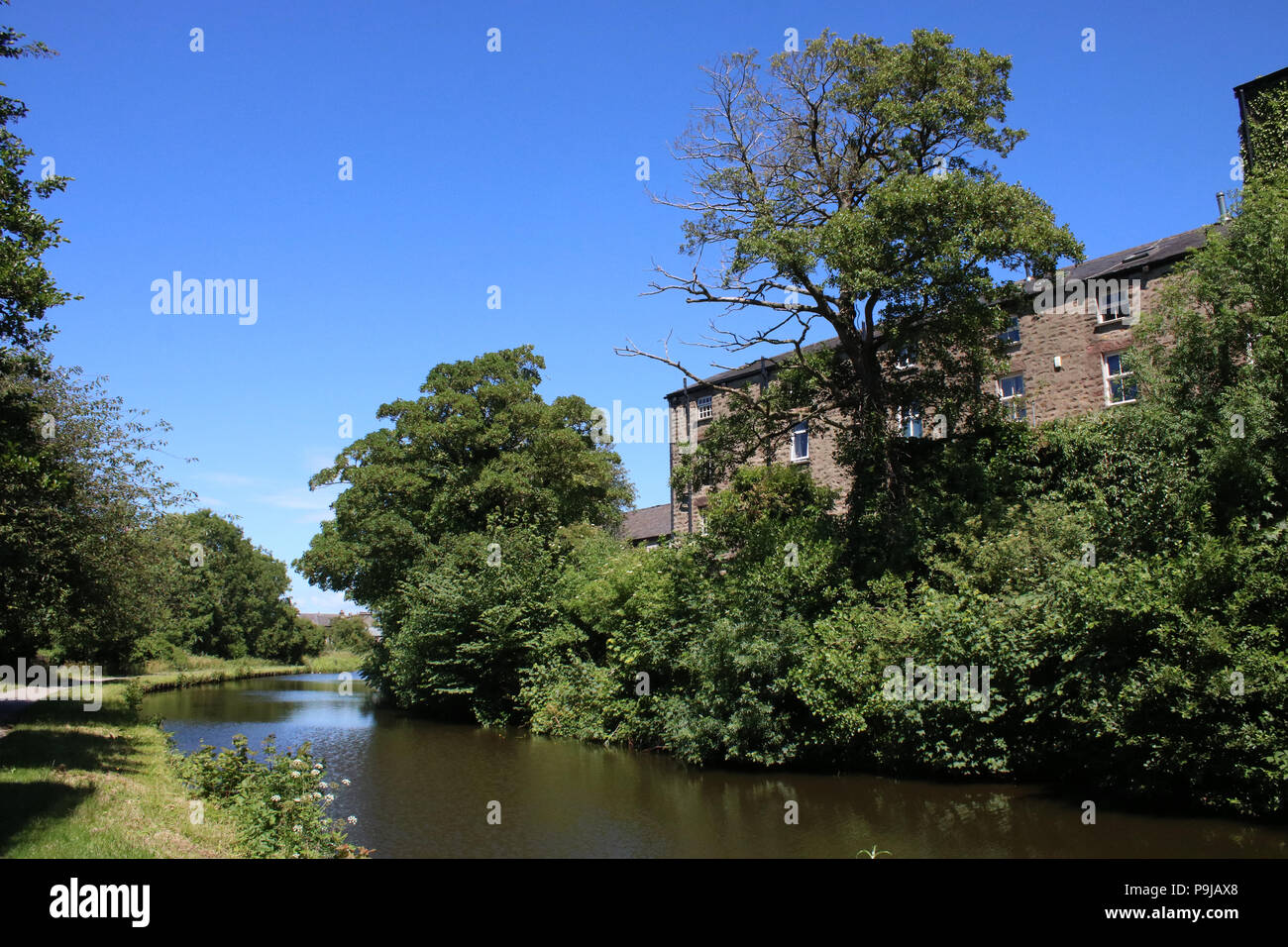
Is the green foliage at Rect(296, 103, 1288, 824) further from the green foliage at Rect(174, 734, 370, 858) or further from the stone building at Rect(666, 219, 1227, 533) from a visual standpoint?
the green foliage at Rect(174, 734, 370, 858)

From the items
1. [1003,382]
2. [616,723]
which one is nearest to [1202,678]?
[616,723]

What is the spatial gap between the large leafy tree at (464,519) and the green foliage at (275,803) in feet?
50.8

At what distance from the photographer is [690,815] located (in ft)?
50.4

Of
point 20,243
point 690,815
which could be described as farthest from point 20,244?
point 690,815

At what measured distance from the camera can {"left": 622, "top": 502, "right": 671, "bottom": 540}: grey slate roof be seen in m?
46.3

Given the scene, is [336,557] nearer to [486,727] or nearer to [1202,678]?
[486,727]

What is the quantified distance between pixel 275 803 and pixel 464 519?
2453 centimetres

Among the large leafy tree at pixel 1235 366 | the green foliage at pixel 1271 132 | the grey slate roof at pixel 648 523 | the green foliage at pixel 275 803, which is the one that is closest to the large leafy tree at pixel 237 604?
the grey slate roof at pixel 648 523

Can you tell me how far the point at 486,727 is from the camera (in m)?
30.3

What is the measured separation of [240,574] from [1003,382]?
69.7 meters

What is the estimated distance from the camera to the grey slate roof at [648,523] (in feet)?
152

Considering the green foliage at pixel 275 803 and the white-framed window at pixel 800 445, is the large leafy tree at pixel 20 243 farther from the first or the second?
the white-framed window at pixel 800 445

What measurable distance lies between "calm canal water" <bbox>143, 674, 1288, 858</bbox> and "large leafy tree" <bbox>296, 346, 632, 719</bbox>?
6743 mm

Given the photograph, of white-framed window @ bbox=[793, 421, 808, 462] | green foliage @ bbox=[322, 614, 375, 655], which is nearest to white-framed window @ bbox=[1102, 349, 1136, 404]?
white-framed window @ bbox=[793, 421, 808, 462]
